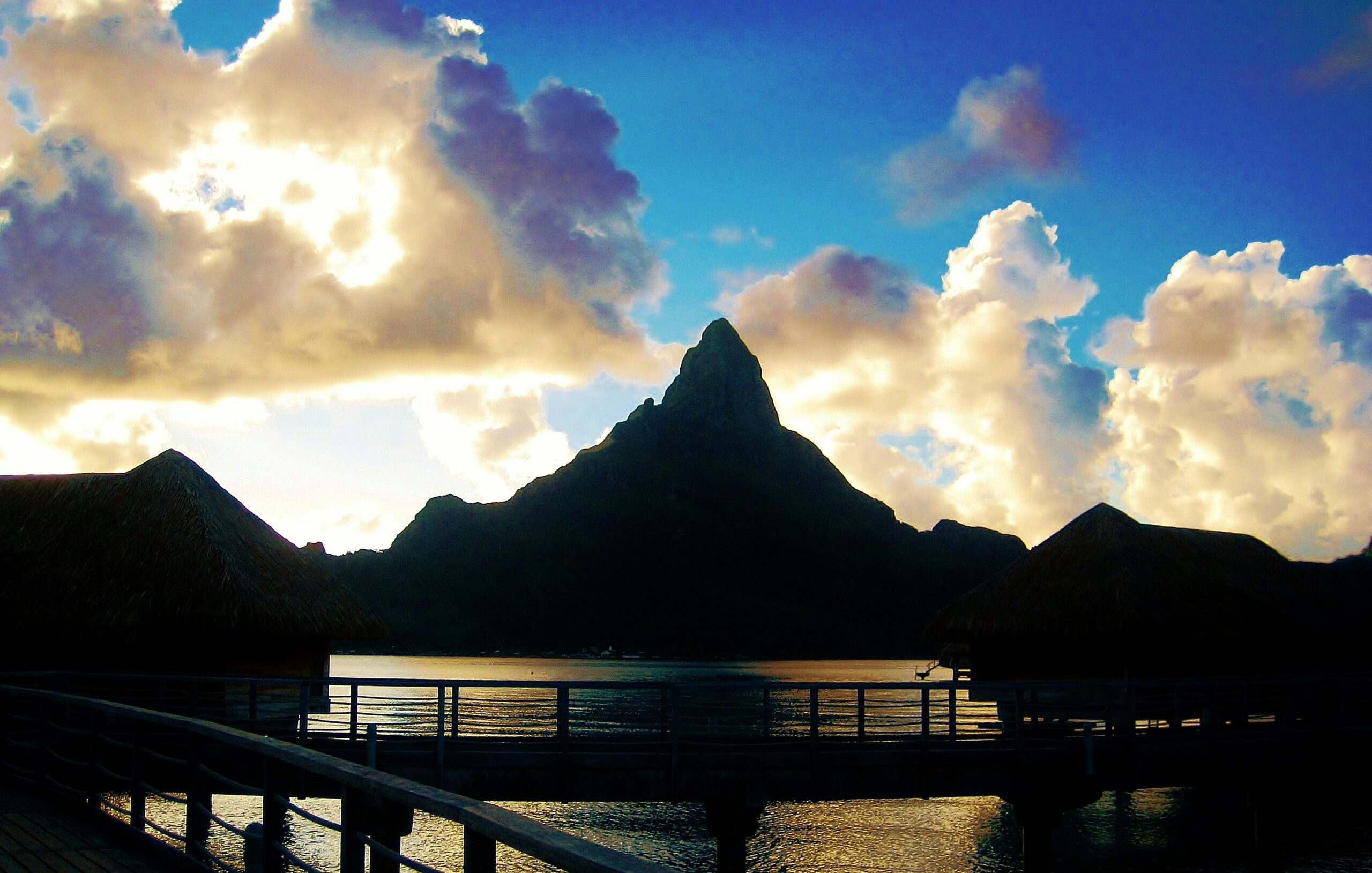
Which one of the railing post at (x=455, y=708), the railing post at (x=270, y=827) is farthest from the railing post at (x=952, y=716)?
the railing post at (x=270, y=827)

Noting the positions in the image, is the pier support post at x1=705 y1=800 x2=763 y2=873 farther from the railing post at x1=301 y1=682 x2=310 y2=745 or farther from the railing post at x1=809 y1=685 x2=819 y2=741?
the railing post at x1=301 y1=682 x2=310 y2=745

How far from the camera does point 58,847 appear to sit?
25.9ft

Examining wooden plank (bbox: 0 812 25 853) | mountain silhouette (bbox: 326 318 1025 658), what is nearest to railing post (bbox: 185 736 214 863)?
wooden plank (bbox: 0 812 25 853)

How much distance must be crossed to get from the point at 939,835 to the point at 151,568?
783 inches

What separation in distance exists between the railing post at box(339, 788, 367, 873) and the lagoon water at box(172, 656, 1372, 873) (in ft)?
47.5

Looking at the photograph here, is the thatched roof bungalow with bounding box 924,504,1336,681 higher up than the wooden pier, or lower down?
higher up

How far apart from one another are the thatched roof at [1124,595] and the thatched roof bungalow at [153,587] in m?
14.4

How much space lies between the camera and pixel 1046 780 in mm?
15789

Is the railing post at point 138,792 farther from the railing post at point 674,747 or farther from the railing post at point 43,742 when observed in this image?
the railing post at point 674,747

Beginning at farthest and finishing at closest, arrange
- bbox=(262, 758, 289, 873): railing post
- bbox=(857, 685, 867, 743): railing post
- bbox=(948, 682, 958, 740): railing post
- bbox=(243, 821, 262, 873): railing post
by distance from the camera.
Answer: bbox=(948, 682, 958, 740): railing post
bbox=(857, 685, 867, 743): railing post
bbox=(243, 821, 262, 873): railing post
bbox=(262, 758, 289, 873): railing post

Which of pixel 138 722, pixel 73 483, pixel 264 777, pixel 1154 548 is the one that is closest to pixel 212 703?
pixel 73 483

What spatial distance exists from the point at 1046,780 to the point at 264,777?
40.8 feet

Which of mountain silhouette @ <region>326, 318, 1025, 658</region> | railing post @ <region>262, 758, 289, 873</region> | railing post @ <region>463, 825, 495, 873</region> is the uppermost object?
railing post @ <region>463, 825, 495, 873</region>

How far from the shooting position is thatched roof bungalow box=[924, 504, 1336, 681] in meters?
24.4
